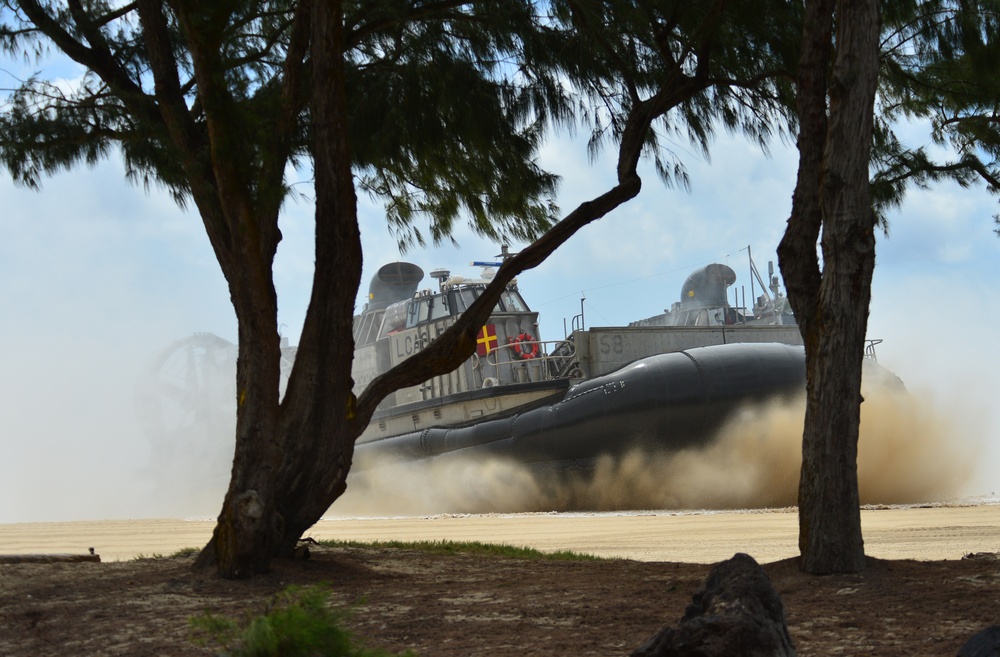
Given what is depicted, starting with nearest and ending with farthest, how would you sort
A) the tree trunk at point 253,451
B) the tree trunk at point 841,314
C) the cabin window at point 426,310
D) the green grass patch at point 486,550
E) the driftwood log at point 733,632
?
1. the driftwood log at point 733,632
2. the tree trunk at point 841,314
3. the tree trunk at point 253,451
4. the green grass patch at point 486,550
5. the cabin window at point 426,310

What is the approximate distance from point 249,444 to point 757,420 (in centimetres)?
924

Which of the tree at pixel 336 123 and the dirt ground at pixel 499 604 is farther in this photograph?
the tree at pixel 336 123

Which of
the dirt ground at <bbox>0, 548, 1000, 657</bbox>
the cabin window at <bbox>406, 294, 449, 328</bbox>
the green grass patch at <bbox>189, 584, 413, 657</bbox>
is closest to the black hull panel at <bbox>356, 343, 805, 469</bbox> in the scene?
the cabin window at <bbox>406, 294, 449, 328</bbox>

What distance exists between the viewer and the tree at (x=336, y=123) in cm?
548

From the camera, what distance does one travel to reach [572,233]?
6.27 m

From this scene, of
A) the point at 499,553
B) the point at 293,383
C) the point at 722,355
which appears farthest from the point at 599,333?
the point at 293,383

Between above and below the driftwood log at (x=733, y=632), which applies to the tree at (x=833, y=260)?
above

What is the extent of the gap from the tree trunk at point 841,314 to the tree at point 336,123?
4.21ft

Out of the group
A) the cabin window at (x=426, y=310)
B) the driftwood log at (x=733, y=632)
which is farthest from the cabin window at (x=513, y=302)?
the driftwood log at (x=733, y=632)

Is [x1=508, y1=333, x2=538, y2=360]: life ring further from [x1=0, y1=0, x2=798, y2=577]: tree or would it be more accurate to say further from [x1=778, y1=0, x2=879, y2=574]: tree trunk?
[x1=778, y1=0, x2=879, y2=574]: tree trunk

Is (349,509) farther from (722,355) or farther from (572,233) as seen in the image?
(572,233)

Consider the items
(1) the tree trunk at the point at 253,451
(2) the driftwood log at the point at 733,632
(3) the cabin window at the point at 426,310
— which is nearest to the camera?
(2) the driftwood log at the point at 733,632

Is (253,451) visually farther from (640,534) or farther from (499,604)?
(640,534)

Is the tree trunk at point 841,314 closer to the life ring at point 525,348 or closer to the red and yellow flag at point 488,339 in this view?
the life ring at point 525,348
